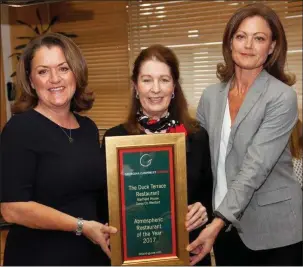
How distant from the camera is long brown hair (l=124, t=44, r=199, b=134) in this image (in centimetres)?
151

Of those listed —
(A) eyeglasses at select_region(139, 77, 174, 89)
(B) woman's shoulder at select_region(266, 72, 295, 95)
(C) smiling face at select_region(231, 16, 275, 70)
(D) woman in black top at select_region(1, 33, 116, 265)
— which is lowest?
(D) woman in black top at select_region(1, 33, 116, 265)

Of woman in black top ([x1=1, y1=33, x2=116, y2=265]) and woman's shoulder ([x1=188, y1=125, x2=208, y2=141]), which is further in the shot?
woman's shoulder ([x1=188, y1=125, x2=208, y2=141])

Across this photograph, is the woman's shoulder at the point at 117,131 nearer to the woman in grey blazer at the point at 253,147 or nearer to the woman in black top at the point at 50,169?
the woman in black top at the point at 50,169

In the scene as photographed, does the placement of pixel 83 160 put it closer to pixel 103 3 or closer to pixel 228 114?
pixel 228 114

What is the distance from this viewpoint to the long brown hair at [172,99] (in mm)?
1513

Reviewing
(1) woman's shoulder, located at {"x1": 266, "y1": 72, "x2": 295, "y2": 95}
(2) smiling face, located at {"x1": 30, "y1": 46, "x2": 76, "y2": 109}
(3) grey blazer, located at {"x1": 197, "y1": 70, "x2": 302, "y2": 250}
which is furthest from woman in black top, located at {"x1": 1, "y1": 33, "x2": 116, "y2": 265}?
(1) woman's shoulder, located at {"x1": 266, "y1": 72, "x2": 295, "y2": 95}

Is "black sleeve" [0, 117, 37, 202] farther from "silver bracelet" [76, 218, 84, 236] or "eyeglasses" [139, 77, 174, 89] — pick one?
"eyeglasses" [139, 77, 174, 89]

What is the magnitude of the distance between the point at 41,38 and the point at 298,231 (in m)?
1.18

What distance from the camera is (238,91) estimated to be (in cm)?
161

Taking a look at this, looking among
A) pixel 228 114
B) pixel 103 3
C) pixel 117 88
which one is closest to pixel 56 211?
pixel 228 114

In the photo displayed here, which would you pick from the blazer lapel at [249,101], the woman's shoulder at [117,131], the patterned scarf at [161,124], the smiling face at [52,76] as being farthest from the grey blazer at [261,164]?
the smiling face at [52,76]

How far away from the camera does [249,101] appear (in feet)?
4.97

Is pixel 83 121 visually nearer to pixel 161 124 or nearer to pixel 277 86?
pixel 161 124

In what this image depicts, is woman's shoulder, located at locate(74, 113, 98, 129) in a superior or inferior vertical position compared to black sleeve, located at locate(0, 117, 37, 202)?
superior
